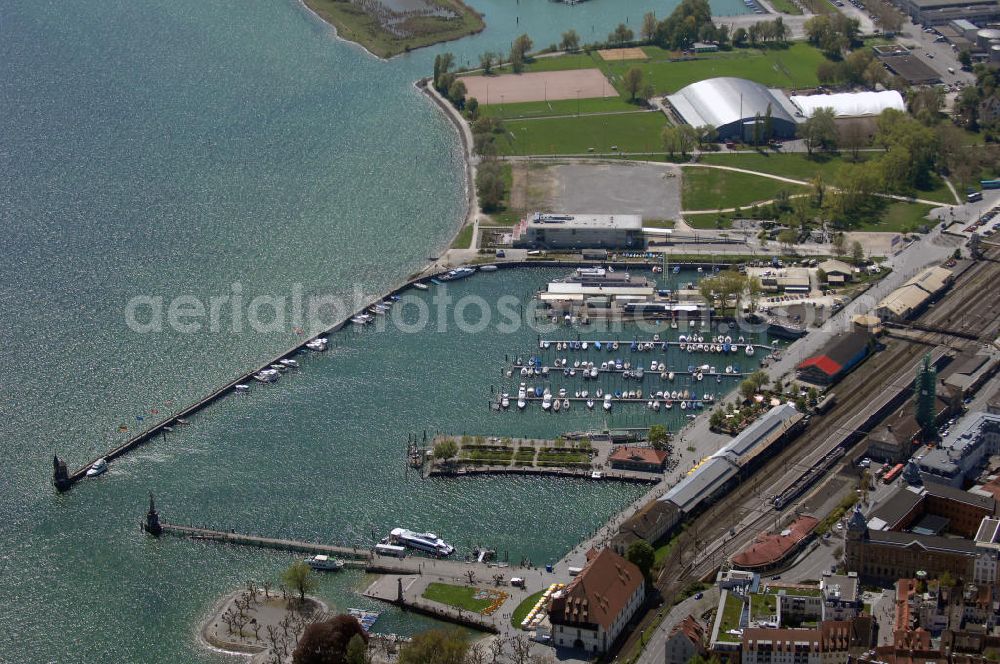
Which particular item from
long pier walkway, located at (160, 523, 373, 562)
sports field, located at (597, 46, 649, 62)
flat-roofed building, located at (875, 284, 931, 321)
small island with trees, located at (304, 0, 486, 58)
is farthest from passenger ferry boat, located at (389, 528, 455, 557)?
sports field, located at (597, 46, 649, 62)

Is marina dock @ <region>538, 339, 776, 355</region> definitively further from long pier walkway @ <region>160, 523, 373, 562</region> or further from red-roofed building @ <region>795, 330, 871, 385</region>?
long pier walkway @ <region>160, 523, 373, 562</region>

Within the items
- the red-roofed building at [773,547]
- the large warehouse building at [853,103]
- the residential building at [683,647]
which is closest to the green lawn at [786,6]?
the large warehouse building at [853,103]

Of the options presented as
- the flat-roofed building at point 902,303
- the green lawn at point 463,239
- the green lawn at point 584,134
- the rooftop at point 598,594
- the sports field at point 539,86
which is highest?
the sports field at point 539,86

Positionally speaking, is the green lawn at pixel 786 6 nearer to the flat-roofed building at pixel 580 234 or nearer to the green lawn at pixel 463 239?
the flat-roofed building at pixel 580 234

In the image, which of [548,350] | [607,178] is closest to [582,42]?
[607,178]

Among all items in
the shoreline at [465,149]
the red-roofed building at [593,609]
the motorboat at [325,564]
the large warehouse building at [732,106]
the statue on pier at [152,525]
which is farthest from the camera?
the large warehouse building at [732,106]

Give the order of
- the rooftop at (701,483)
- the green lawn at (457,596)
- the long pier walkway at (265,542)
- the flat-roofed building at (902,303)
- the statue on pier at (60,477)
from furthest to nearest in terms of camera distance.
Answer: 1. the flat-roofed building at (902,303)
2. the statue on pier at (60,477)
3. the rooftop at (701,483)
4. the long pier walkway at (265,542)
5. the green lawn at (457,596)

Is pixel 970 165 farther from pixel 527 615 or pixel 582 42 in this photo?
pixel 527 615
